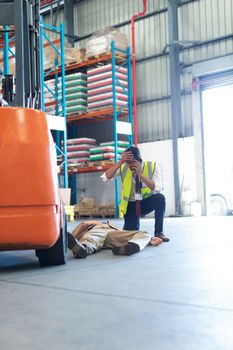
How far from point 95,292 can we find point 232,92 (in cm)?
1127

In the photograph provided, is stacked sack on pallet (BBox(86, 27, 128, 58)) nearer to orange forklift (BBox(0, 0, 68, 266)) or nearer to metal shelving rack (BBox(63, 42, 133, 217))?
metal shelving rack (BBox(63, 42, 133, 217))

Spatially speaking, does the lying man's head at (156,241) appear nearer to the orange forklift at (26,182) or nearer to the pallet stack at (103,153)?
the orange forklift at (26,182)

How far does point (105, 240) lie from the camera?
16.0 ft

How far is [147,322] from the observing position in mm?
1917

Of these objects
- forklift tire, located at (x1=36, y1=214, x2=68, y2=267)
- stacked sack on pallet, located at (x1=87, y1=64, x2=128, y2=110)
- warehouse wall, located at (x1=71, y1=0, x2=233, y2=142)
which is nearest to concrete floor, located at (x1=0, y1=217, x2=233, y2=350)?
forklift tire, located at (x1=36, y1=214, x2=68, y2=267)

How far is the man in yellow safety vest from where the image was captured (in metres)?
5.48

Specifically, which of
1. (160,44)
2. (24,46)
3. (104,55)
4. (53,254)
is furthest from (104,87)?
(53,254)

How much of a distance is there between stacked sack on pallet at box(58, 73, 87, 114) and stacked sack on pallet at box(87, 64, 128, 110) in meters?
0.19

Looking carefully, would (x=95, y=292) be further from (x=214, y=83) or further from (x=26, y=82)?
(x=214, y=83)

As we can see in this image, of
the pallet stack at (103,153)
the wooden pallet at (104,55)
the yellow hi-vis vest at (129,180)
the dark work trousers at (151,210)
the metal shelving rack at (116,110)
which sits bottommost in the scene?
the dark work trousers at (151,210)

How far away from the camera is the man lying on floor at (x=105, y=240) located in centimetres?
430

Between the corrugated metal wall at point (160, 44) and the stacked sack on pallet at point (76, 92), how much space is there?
153 centimetres

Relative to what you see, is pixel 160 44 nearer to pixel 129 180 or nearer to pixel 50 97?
pixel 50 97

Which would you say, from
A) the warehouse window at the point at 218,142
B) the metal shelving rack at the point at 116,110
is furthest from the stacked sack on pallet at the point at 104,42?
the warehouse window at the point at 218,142
